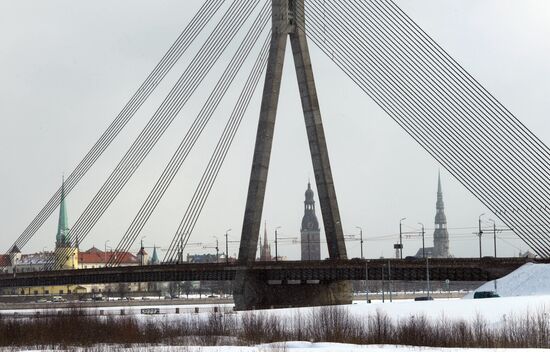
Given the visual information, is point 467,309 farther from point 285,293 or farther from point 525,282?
point 285,293

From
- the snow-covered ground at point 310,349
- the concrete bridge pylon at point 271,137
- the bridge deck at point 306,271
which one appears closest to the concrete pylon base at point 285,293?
the concrete bridge pylon at point 271,137

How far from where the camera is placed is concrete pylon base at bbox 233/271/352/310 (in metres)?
94.4

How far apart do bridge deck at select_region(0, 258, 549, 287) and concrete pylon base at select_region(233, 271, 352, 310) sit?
1017mm

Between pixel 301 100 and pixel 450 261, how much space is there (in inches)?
825

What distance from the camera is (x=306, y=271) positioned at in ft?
312

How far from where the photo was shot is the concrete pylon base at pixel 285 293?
9444 cm

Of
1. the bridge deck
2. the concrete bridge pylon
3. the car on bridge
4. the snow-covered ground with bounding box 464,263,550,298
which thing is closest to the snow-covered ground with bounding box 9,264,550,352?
the snow-covered ground with bounding box 464,263,550,298

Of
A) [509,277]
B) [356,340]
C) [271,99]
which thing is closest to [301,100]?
[271,99]

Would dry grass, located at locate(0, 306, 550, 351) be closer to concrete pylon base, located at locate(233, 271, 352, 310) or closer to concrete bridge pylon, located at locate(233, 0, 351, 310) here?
concrete bridge pylon, located at locate(233, 0, 351, 310)

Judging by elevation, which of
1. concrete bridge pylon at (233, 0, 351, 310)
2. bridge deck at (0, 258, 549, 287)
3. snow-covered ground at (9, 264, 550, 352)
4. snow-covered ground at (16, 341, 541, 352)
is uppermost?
concrete bridge pylon at (233, 0, 351, 310)

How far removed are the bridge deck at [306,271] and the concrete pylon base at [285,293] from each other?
1.02m

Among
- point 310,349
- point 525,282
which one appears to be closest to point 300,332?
point 310,349

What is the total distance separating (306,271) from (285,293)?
4985 mm

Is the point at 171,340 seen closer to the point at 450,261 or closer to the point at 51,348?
the point at 51,348
